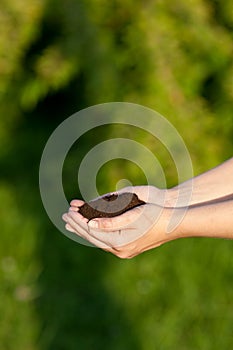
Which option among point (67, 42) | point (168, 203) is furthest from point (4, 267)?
point (168, 203)

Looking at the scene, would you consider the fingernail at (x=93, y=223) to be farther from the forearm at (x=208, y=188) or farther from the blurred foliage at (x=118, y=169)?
the blurred foliage at (x=118, y=169)

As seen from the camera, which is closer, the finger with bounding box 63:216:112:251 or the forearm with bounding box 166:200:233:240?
the forearm with bounding box 166:200:233:240

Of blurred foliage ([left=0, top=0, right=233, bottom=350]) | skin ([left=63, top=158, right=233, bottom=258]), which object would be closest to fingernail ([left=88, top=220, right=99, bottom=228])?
skin ([left=63, top=158, right=233, bottom=258])

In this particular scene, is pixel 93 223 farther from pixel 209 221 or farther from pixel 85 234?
pixel 209 221

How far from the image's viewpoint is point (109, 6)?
3.65 m

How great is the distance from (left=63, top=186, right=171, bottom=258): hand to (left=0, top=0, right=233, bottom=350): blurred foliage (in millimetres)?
1272

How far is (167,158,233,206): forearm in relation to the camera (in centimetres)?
220

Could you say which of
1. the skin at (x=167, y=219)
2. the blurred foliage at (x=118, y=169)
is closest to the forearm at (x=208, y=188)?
the skin at (x=167, y=219)

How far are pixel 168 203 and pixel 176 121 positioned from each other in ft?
4.25

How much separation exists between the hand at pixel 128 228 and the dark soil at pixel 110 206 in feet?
0.08

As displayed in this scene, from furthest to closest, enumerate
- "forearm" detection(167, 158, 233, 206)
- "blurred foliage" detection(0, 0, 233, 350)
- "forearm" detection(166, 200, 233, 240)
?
"blurred foliage" detection(0, 0, 233, 350), "forearm" detection(167, 158, 233, 206), "forearm" detection(166, 200, 233, 240)

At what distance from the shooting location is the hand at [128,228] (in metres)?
2.17

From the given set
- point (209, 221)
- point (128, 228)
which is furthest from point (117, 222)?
point (209, 221)

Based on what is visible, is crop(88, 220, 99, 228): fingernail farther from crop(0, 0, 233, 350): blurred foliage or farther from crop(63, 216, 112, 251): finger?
crop(0, 0, 233, 350): blurred foliage
